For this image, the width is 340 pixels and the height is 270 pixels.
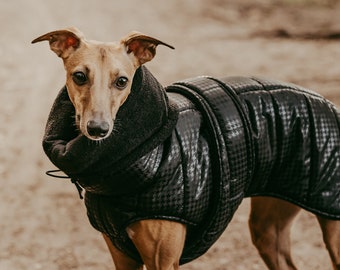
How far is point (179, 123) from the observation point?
8.25ft

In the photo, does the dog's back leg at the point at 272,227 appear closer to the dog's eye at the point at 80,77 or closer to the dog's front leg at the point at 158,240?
the dog's front leg at the point at 158,240

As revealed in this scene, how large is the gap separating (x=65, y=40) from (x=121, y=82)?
30 cm

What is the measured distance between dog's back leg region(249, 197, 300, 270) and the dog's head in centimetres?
107

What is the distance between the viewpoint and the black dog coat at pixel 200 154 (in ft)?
7.77

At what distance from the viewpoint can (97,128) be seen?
2240 millimetres

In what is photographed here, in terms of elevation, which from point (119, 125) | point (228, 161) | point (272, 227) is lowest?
point (272, 227)

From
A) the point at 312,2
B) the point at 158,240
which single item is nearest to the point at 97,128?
the point at 158,240

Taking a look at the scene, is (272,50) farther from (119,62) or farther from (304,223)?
(119,62)

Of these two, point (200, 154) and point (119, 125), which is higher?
point (119, 125)

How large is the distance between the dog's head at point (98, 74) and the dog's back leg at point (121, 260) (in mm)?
641

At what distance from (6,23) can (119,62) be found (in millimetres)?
7984

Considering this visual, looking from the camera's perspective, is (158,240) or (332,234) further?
(332,234)

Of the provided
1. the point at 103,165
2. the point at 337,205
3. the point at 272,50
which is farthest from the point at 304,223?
the point at 272,50

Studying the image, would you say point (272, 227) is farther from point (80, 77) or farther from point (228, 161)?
point (80, 77)
